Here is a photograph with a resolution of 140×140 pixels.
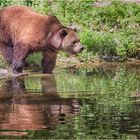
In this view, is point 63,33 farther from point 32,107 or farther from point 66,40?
point 32,107

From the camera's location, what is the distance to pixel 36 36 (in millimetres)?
13453

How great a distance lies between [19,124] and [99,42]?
9.40 meters

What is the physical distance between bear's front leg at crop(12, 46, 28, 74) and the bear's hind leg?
0.55 meters

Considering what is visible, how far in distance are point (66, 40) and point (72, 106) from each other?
4.99 metres

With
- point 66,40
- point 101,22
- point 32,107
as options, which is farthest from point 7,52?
point 32,107

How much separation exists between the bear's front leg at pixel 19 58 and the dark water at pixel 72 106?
756 millimetres

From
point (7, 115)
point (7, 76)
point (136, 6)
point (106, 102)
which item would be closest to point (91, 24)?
point (136, 6)

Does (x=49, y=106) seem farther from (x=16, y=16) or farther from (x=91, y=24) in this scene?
(x=91, y=24)

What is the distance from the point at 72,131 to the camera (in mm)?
6965

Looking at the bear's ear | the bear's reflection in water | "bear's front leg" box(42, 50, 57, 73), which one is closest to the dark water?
the bear's reflection in water

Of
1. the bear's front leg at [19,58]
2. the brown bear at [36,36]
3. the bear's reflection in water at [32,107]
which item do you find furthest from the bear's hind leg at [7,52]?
the bear's reflection in water at [32,107]

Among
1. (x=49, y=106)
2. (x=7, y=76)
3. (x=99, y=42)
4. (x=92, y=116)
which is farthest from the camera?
(x=99, y=42)

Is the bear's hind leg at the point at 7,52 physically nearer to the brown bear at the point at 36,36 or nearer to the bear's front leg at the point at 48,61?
the brown bear at the point at 36,36

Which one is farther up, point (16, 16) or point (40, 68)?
point (16, 16)
